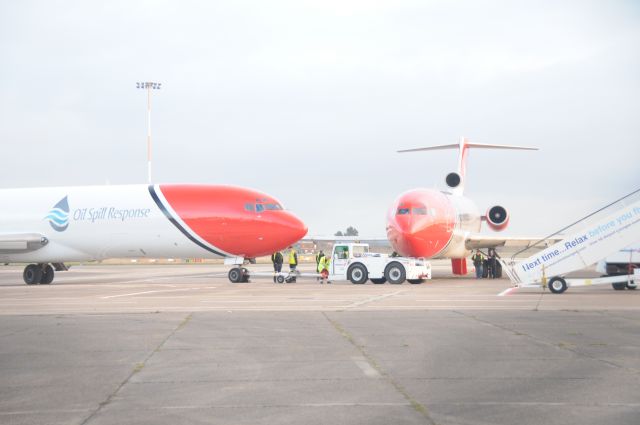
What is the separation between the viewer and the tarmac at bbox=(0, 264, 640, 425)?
636 cm

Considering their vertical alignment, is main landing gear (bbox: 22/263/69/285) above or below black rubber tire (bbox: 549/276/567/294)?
above

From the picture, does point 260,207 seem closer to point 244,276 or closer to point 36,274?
point 244,276

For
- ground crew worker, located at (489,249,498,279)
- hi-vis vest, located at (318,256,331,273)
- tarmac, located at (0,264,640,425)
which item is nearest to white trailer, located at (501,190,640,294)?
tarmac, located at (0,264,640,425)

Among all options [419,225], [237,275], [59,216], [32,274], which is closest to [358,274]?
[419,225]

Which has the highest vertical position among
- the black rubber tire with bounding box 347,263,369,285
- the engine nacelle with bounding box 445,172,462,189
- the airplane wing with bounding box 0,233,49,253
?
the engine nacelle with bounding box 445,172,462,189

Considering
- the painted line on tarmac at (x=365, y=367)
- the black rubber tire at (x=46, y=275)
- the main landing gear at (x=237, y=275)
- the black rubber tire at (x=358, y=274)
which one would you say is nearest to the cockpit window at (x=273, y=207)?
the main landing gear at (x=237, y=275)

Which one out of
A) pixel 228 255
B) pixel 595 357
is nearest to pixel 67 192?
pixel 228 255

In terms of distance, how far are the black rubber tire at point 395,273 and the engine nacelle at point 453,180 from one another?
13836mm

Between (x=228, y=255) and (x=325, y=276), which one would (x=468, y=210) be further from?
(x=228, y=255)

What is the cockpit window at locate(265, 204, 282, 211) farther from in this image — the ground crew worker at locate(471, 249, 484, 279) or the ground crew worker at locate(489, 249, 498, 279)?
the ground crew worker at locate(471, 249, 484, 279)

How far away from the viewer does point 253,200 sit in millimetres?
30656

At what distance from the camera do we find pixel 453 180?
138 feet

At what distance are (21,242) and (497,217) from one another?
2282 centimetres

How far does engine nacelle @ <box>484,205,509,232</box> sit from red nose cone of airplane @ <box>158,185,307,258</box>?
12.1m
